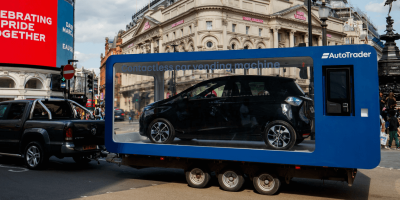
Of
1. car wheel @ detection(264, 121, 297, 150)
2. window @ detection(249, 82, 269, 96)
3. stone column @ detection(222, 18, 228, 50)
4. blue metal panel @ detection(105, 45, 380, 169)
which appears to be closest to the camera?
blue metal panel @ detection(105, 45, 380, 169)

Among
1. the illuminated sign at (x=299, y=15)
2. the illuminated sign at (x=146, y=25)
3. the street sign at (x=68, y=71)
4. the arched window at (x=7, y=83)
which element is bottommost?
the street sign at (x=68, y=71)

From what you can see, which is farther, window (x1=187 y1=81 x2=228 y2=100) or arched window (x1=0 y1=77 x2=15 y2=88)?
arched window (x1=0 y1=77 x2=15 y2=88)

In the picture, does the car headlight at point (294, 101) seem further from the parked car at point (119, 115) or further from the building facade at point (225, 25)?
the building facade at point (225, 25)

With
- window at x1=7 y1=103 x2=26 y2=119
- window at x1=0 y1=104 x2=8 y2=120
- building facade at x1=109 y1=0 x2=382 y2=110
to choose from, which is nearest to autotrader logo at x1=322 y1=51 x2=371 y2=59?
window at x1=7 y1=103 x2=26 y2=119

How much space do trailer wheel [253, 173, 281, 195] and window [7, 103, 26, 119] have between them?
6912mm

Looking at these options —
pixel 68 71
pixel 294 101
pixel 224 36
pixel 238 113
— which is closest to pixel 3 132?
pixel 68 71

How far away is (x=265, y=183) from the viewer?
6.75m

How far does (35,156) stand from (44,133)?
0.72 m

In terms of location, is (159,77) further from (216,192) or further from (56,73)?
(56,73)

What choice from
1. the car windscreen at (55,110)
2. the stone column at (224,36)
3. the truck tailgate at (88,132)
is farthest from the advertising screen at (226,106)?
the stone column at (224,36)

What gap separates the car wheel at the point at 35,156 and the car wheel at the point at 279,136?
6006 mm

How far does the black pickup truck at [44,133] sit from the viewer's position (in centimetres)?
902

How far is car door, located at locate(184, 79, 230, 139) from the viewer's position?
6.83 meters

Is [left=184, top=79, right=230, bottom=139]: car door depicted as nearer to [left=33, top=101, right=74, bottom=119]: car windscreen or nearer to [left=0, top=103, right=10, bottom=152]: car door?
[left=33, top=101, right=74, bottom=119]: car windscreen
